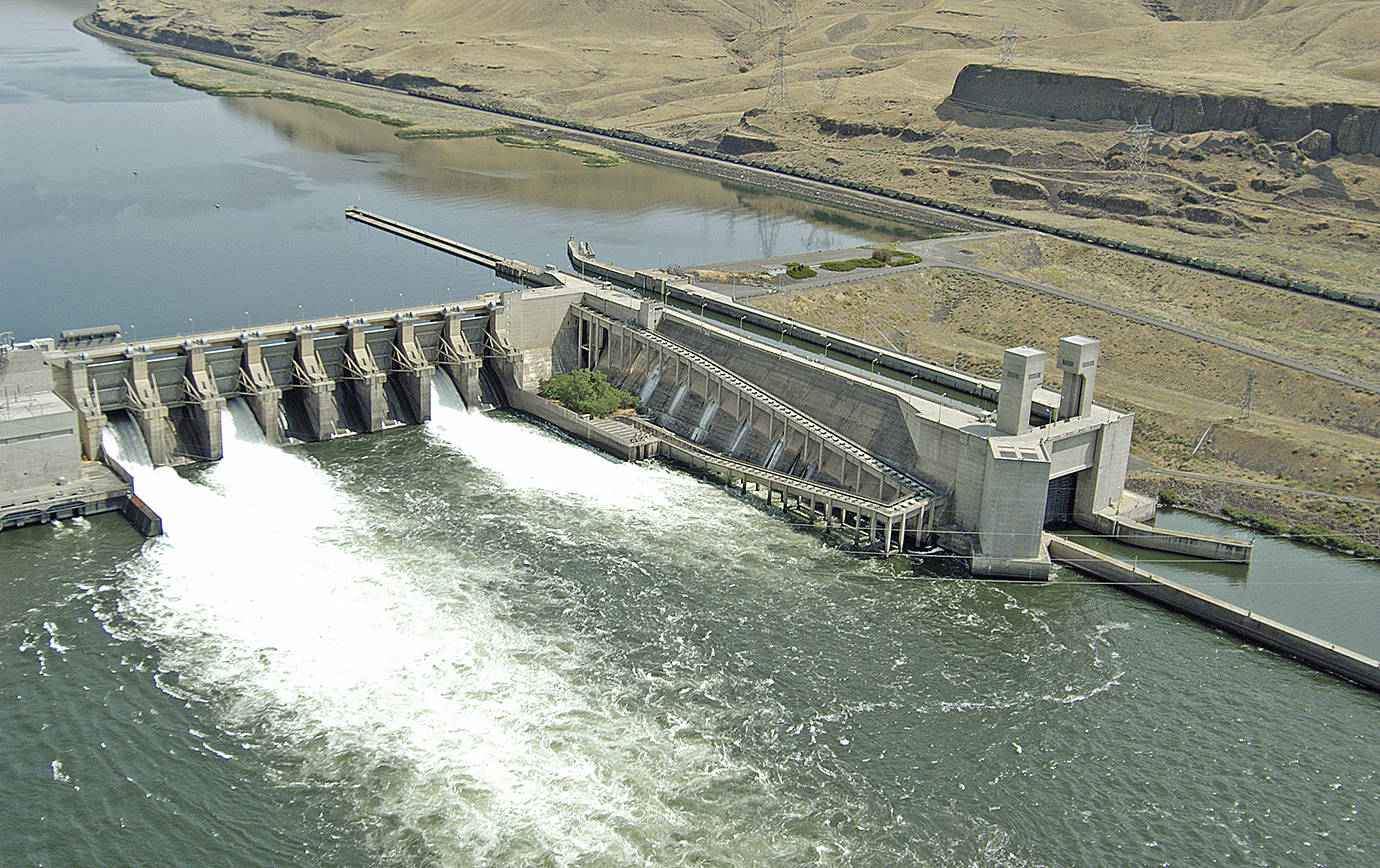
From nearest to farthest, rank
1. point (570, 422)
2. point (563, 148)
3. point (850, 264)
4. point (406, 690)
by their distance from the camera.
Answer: point (406, 690) → point (570, 422) → point (850, 264) → point (563, 148)

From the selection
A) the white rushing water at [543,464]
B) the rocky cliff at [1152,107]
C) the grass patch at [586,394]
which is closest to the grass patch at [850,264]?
the grass patch at [586,394]

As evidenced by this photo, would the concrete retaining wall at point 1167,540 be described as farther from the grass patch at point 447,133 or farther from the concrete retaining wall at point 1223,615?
the grass patch at point 447,133

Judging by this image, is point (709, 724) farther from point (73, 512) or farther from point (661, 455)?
point (73, 512)

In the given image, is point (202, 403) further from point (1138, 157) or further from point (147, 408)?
point (1138, 157)

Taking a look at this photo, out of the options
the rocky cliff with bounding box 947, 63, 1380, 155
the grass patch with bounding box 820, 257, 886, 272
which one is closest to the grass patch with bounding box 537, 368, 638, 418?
the grass patch with bounding box 820, 257, 886, 272

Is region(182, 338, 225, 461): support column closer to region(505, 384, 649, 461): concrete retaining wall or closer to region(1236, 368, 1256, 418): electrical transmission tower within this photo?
region(505, 384, 649, 461): concrete retaining wall

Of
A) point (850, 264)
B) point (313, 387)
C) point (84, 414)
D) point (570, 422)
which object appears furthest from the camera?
point (850, 264)

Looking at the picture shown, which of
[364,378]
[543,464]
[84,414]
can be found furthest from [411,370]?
[84,414]

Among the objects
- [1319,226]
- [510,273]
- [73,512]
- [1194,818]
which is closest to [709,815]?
[1194,818]
